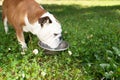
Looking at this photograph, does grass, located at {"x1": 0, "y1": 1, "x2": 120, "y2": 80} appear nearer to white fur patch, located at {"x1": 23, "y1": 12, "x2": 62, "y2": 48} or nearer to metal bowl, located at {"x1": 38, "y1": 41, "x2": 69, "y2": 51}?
metal bowl, located at {"x1": 38, "y1": 41, "x2": 69, "y2": 51}

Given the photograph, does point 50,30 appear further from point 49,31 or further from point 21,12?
point 21,12

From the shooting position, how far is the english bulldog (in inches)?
251

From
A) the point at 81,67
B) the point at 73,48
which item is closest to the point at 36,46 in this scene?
the point at 73,48

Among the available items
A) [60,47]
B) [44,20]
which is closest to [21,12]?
[44,20]

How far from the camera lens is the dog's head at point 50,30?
6.34 metres

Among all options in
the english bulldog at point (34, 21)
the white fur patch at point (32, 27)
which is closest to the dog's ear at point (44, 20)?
the english bulldog at point (34, 21)

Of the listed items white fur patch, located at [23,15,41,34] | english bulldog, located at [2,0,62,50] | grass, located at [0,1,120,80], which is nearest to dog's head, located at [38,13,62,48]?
english bulldog, located at [2,0,62,50]

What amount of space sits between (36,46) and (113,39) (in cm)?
186

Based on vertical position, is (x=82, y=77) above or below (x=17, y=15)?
below

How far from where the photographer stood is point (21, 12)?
7188 mm

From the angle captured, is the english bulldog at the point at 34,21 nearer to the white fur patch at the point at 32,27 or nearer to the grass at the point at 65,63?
the white fur patch at the point at 32,27

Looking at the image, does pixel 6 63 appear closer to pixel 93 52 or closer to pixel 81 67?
pixel 81 67

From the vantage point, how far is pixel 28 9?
7.05 metres

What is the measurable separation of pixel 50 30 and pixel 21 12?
1.08 m
